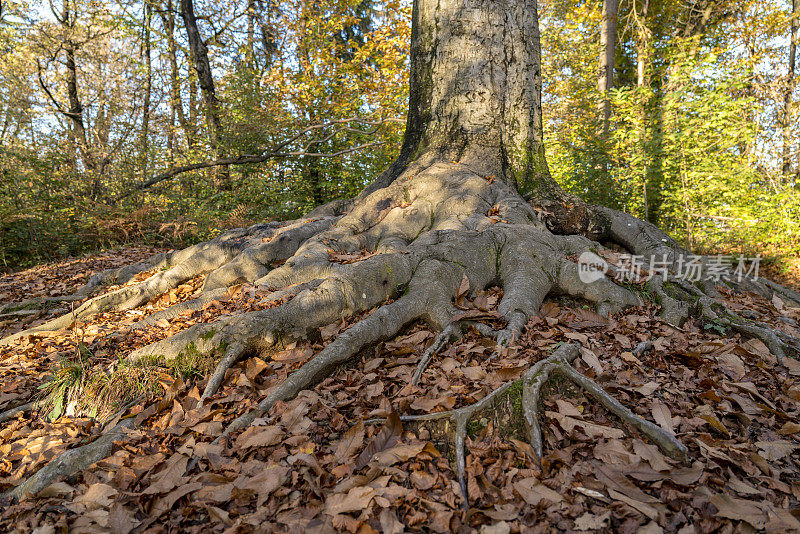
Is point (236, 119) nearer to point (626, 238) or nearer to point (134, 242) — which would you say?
point (134, 242)

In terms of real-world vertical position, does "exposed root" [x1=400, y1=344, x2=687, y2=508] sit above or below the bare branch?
below

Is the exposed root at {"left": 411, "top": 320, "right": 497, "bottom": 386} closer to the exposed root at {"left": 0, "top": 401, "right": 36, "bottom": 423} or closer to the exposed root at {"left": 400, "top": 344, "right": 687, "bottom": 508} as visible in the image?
the exposed root at {"left": 400, "top": 344, "right": 687, "bottom": 508}

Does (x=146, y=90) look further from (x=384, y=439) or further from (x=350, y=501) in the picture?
(x=350, y=501)

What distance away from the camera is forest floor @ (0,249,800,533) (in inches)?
71.6

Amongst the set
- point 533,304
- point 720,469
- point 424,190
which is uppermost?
point 424,190

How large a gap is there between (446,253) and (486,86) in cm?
293

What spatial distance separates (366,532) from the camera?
1728 millimetres

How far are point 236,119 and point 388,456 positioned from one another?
1039cm

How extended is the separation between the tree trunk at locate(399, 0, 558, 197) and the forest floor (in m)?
2.86

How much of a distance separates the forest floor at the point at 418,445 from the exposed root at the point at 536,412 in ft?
0.21

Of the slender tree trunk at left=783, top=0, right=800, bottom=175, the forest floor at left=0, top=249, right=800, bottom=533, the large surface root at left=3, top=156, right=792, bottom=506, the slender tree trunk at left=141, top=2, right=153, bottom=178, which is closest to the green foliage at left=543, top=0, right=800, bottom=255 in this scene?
the slender tree trunk at left=783, top=0, right=800, bottom=175

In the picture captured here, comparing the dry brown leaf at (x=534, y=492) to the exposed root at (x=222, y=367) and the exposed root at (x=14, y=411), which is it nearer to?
the exposed root at (x=222, y=367)

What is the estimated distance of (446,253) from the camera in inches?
151

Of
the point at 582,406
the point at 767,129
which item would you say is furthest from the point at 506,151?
the point at 767,129
